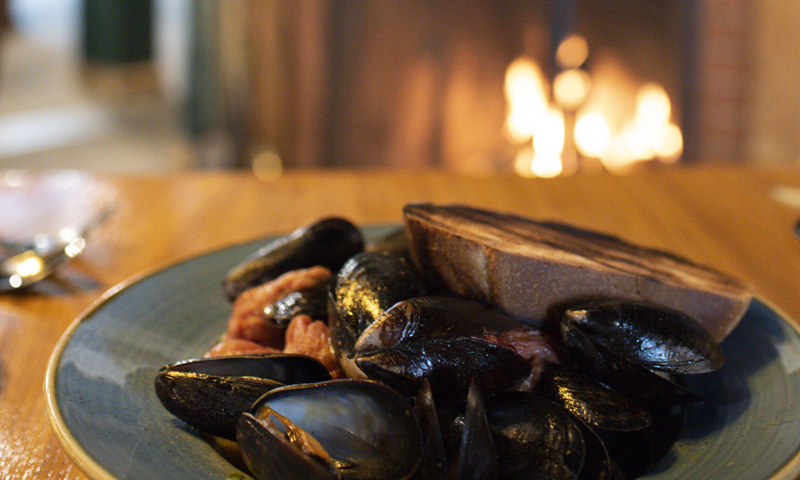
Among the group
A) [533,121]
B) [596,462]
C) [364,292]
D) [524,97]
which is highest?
[524,97]

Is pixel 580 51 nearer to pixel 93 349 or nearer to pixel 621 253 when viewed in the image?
pixel 621 253

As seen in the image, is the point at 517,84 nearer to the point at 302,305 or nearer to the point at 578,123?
the point at 578,123

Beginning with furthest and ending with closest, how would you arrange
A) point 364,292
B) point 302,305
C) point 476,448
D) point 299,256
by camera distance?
point 299,256
point 302,305
point 364,292
point 476,448

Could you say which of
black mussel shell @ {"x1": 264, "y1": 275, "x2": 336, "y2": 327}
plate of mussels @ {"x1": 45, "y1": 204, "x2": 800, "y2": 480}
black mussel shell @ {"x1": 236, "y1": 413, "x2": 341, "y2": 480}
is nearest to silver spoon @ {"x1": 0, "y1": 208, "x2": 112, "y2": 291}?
plate of mussels @ {"x1": 45, "y1": 204, "x2": 800, "y2": 480}

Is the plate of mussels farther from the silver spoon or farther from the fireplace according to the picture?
the fireplace

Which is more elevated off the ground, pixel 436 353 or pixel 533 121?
pixel 533 121

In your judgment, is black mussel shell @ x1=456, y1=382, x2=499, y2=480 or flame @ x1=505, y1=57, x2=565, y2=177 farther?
flame @ x1=505, y1=57, x2=565, y2=177

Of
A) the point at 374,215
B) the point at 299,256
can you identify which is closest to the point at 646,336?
the point at 299,256
